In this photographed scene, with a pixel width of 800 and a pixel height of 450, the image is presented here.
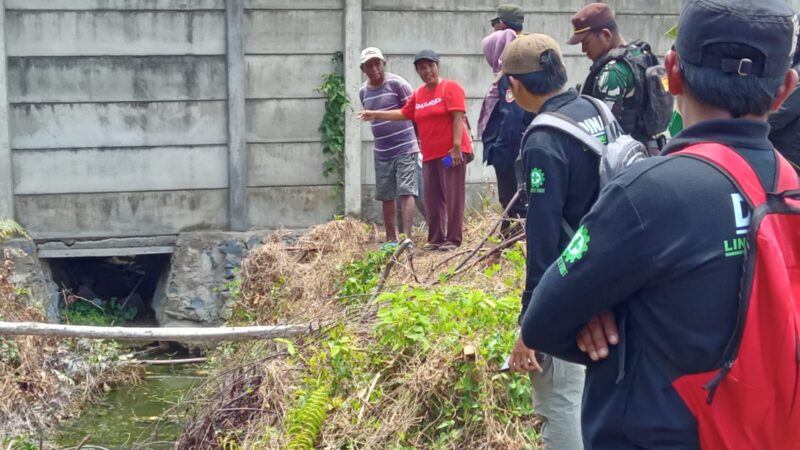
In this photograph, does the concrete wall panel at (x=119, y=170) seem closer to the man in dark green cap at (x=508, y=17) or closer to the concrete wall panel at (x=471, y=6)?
the concrete wall panel at (x=471, y=6)

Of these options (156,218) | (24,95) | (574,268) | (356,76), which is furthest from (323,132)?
(574,268)

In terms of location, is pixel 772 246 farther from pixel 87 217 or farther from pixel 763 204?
pixel 87 217

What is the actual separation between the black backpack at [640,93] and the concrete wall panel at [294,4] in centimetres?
492

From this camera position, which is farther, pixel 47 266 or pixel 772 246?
pixel 47 266

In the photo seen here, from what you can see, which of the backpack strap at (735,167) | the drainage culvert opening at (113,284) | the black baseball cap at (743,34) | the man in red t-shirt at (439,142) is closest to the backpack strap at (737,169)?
the backpack strap at (735,167)

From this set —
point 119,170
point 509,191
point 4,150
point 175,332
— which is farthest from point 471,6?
point 175,332

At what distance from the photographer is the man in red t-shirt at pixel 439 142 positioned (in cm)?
804

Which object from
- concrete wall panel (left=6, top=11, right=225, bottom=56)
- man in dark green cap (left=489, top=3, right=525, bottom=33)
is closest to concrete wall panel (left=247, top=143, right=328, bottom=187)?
concrete wall panel (left=6, top=11, right=225, bottom=56)

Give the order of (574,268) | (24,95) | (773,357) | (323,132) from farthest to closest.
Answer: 1. (323,132)
2. (24,95)
3. (574,268)
4. (773,357)

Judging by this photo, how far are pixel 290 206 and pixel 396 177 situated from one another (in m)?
1.74

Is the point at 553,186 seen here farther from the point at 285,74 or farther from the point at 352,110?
the point at 285,74

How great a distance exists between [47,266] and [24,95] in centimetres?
161

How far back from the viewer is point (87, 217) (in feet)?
31.6

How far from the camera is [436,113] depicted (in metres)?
8.06
